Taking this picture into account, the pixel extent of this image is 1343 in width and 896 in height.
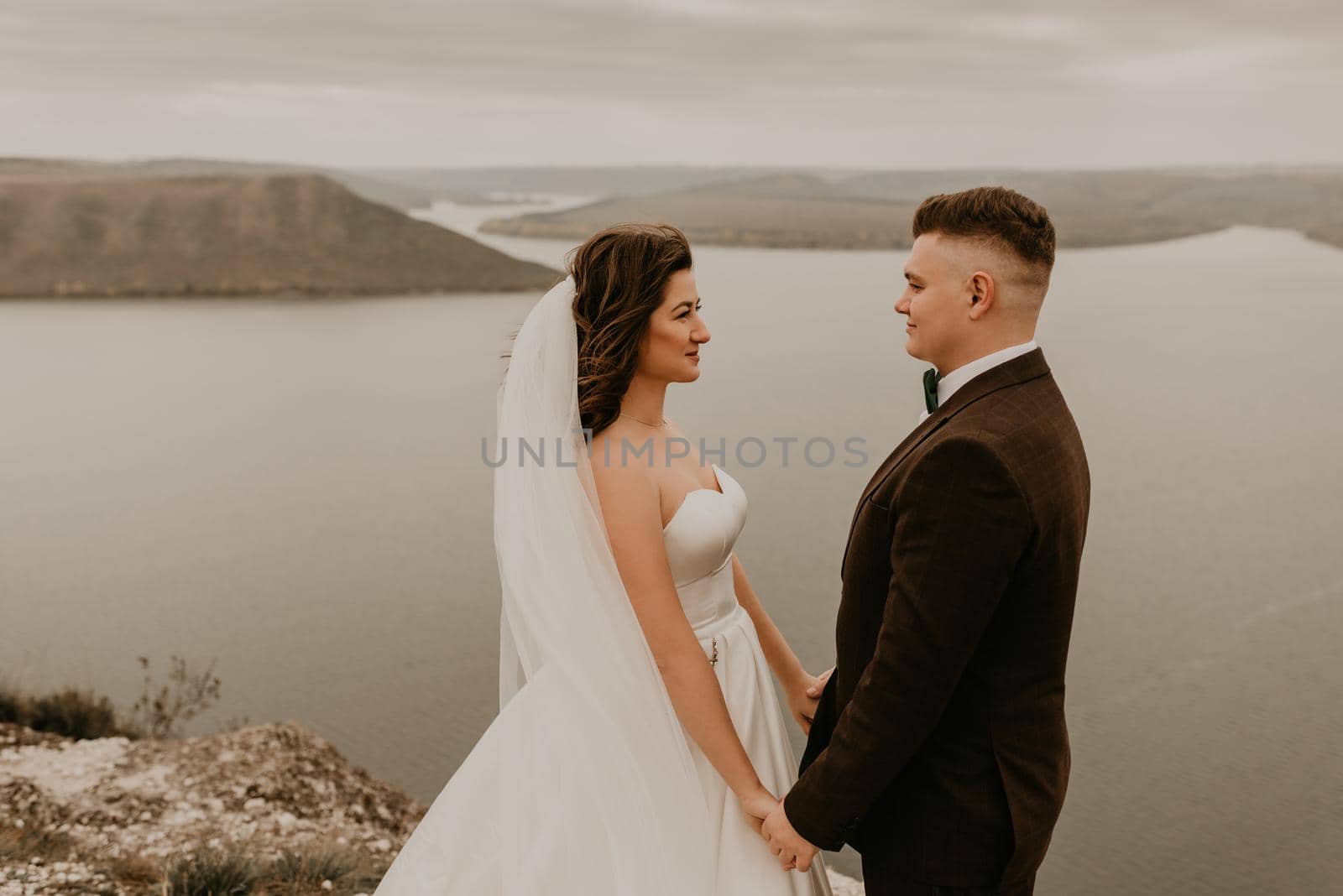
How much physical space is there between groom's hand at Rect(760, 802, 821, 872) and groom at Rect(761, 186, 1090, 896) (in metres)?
0.15

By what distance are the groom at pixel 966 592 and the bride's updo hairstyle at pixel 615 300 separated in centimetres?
68

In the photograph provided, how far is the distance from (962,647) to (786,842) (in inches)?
28.5

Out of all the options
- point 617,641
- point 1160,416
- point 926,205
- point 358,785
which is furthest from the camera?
point 1160,416

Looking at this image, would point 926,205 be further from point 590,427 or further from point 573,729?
point 573,729

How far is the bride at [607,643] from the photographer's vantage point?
2.63 m

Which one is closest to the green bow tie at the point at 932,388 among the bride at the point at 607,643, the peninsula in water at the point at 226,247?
the bride at the point at 607,643

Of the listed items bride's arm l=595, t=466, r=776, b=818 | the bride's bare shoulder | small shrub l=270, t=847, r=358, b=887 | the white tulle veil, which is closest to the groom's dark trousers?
bride's arm l=595, t=466, r=776, b=818

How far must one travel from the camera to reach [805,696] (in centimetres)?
306

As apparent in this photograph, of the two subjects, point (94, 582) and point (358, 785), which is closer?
point (358, 785)

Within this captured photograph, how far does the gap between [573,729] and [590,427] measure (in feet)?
2.51

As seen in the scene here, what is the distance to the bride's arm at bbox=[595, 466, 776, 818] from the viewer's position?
2.63 metres

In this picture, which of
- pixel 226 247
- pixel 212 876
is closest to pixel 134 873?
pixel 212 876

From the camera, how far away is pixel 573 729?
271 cm

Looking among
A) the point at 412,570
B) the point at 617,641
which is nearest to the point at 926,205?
the point at 617,641
